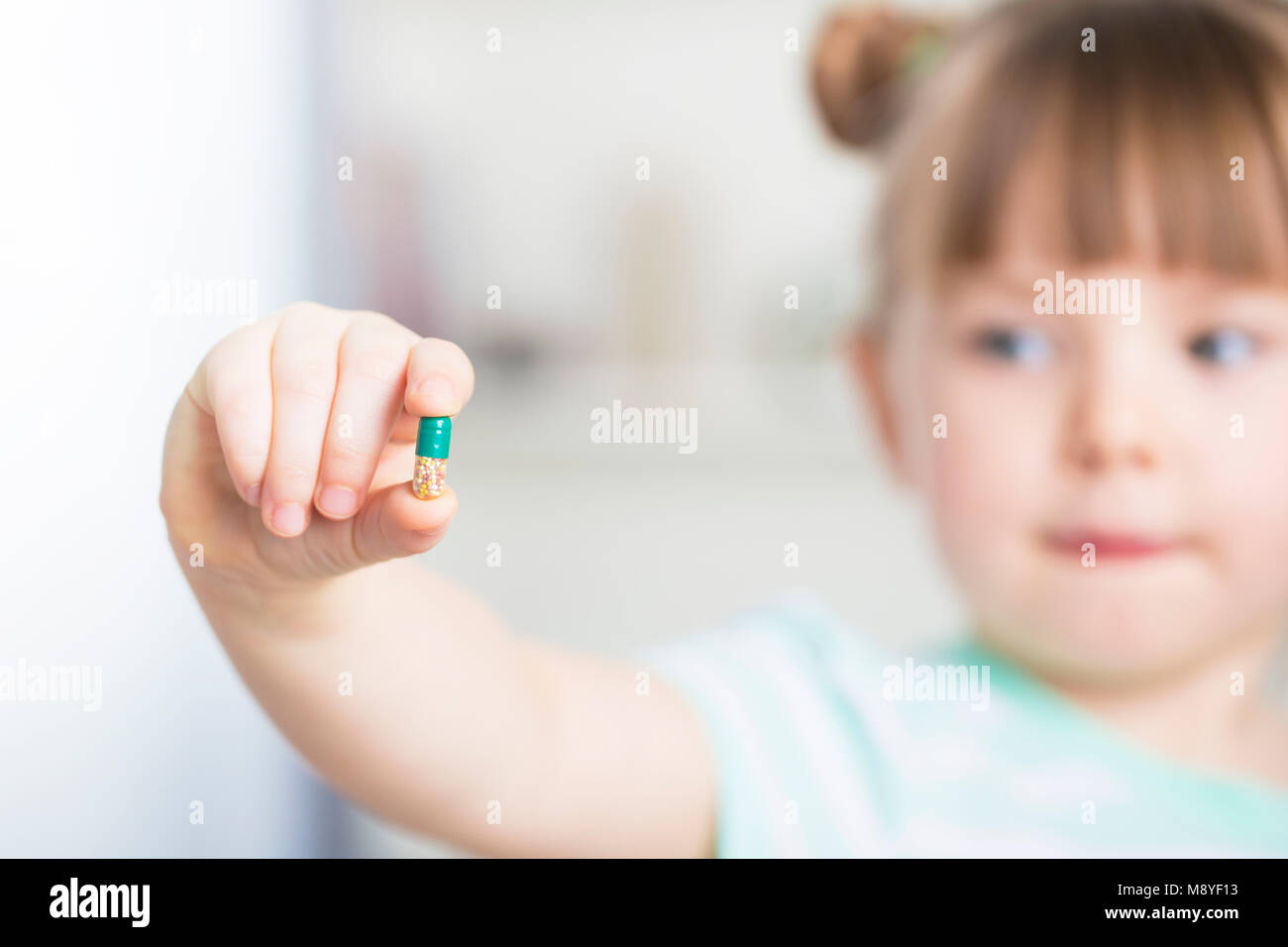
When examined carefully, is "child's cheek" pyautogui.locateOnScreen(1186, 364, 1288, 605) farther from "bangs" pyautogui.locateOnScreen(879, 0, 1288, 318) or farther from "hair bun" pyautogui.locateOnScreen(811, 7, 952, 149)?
"hair bun" pyautogui.locateOnScreen(811, 7, 952, 149)

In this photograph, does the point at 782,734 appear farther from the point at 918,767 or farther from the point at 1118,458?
the point at 1118,458

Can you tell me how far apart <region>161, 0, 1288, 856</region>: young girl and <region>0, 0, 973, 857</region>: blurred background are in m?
0.22

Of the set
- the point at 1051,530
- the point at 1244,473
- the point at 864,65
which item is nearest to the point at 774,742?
the point at 1051,530

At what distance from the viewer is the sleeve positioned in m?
0.58

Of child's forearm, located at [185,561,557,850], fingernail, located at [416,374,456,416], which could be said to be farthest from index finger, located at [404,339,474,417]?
child's forearm, located at [185,561,557,850]

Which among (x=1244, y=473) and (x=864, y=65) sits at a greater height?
(x=864, y=65)

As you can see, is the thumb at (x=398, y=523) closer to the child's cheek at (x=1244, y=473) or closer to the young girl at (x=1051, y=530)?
the young girl at (x=1051, y=530)

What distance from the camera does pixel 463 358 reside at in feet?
1.04

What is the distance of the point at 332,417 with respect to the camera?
12.6 inches

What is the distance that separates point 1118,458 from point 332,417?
0.46 m

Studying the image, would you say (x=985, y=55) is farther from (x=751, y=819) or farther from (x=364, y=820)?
(x=364, y=820)

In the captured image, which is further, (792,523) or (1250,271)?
(792,523)

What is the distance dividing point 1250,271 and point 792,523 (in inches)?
29.5
